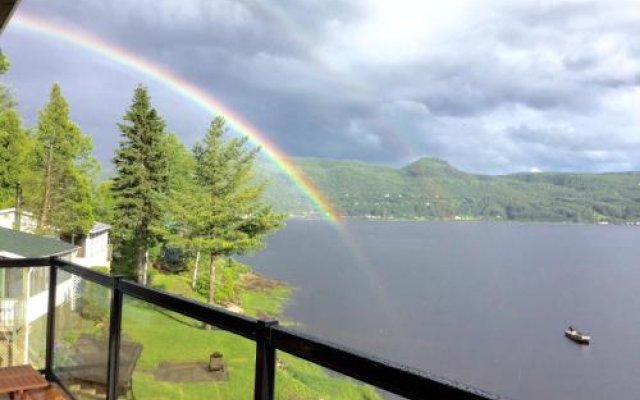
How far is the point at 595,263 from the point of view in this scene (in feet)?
306

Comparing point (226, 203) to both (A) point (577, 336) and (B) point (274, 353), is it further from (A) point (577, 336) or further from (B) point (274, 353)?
(B) point (274, 353)

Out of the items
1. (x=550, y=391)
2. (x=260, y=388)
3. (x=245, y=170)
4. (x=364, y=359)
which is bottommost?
(x=550, y=391)

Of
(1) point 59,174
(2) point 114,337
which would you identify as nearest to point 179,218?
(1) point 59,174

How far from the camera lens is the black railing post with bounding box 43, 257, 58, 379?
4497 mm

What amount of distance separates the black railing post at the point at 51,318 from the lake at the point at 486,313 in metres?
13.8

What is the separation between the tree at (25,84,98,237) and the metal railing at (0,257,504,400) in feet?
109

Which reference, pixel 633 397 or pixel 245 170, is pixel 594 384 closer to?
pixel 633 397

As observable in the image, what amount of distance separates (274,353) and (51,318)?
3.18m

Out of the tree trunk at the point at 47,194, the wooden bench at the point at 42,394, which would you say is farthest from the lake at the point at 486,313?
the tree trunk at the point at 47,194

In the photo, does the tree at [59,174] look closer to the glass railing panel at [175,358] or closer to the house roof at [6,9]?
the house roof at [6,9]

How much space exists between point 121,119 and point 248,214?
11377mm

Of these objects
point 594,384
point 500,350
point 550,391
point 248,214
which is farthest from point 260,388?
point 500,350

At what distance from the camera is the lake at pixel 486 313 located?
36.2 metres

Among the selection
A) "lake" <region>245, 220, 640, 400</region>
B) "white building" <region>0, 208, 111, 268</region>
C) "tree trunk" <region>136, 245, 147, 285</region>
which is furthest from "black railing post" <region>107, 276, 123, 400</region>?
"tree trunk" <region>136, 245, 147, 285</region>
